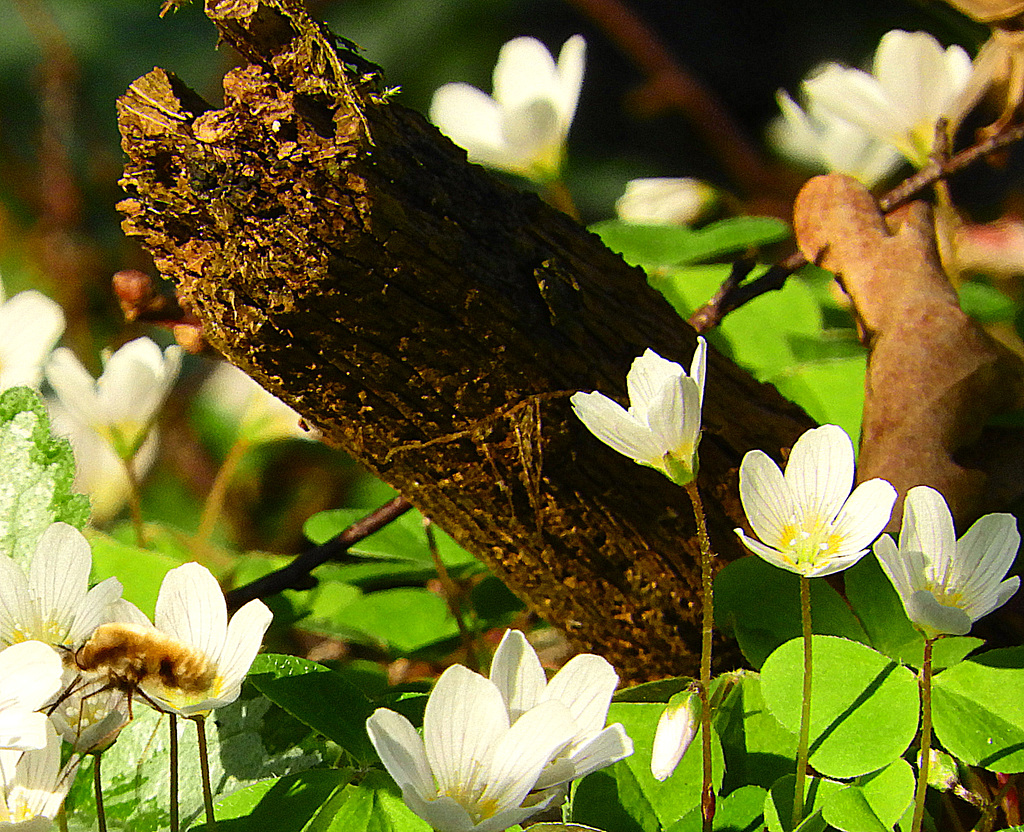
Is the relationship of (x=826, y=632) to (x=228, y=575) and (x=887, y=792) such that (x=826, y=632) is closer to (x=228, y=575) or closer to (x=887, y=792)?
(x=887, y=792)

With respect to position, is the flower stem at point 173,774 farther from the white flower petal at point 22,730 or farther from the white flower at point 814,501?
the white flower at point 814,501

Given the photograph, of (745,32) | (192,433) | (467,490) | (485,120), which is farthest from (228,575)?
(745,32)

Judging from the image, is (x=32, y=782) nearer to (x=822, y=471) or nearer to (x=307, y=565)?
(x=307, y=565)

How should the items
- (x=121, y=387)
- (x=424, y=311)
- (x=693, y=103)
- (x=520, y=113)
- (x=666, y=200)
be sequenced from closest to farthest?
1. (x=424, y=311)
2. (x=121, y=387)
3. (x=520, y=113)
4. (x=666, y=200)
5. (x=693, y=103)

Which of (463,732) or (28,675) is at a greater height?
(28,675)

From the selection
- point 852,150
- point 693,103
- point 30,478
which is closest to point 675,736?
point 30,478

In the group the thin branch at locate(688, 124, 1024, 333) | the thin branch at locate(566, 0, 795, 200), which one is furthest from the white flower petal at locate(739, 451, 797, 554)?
the thin branch at locate(566, 0, 795, 200)
